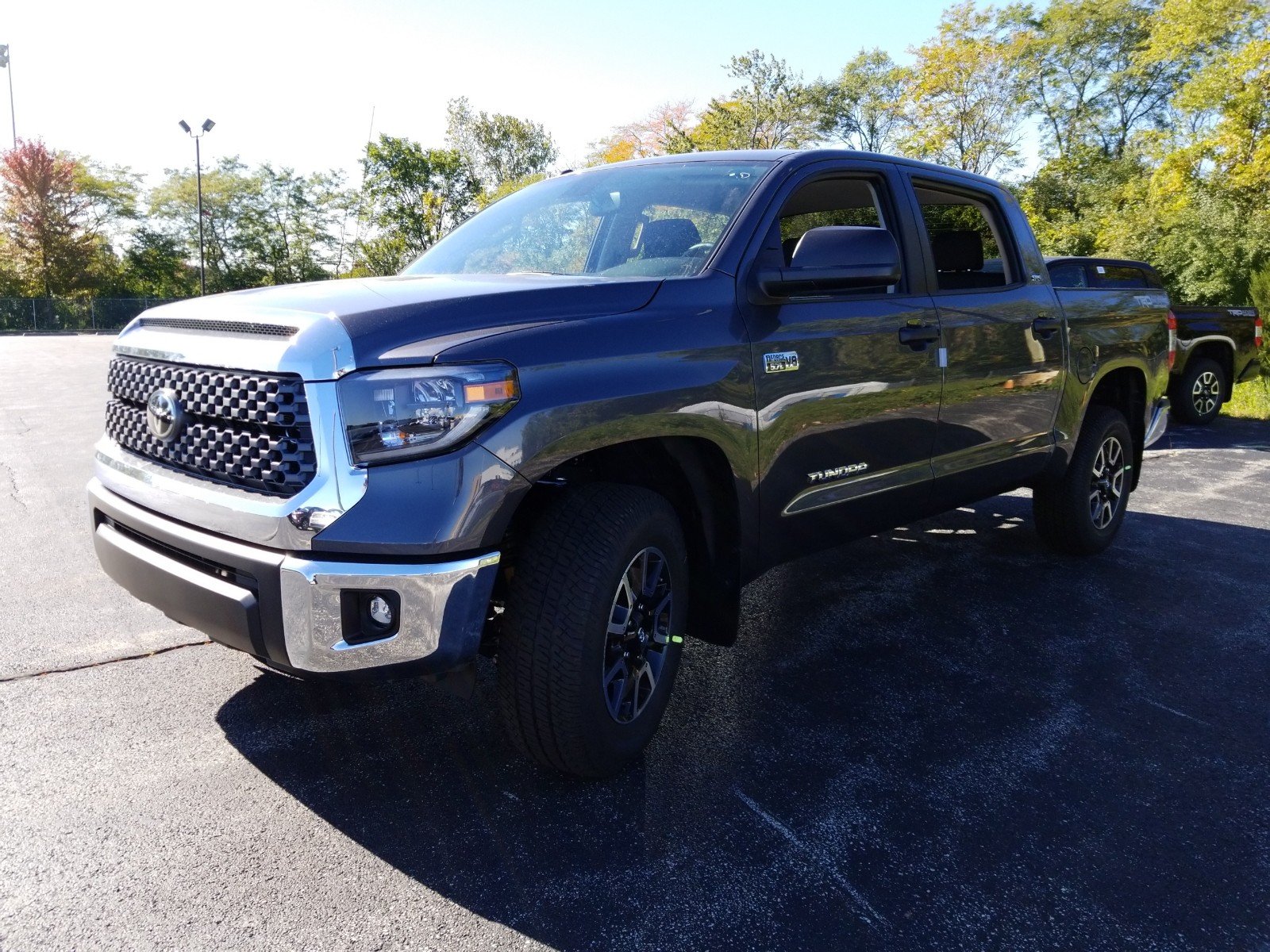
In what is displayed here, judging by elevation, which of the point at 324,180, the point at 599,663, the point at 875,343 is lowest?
the point at 599,663

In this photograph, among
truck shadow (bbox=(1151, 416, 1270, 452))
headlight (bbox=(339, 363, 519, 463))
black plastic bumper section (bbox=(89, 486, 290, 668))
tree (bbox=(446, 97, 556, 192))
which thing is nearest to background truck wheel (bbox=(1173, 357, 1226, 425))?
truck shadow (bbox=(1151, 416, 1270, 452))

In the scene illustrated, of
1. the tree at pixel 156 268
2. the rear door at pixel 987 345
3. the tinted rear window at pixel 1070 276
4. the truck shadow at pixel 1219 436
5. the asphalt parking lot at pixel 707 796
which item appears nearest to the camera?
the asphalt parking lot at pixel 707 796

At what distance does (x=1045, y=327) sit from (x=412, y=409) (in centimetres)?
338

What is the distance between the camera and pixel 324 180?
6066 cm

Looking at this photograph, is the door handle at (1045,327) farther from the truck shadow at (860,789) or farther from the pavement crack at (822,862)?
the pavement crack at (822,862)

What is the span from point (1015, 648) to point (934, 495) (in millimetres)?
729

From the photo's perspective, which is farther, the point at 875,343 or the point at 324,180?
the point at 324,180

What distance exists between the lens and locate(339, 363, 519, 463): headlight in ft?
6.94

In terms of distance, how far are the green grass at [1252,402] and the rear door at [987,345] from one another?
375 inches

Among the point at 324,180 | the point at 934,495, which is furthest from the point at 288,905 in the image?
the point at 324,180

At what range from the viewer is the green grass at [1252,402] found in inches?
468

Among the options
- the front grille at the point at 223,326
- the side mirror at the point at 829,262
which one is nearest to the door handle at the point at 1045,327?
the side mirror at the point at 829,262

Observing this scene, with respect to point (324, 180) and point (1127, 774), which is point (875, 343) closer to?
point (1127, 774)

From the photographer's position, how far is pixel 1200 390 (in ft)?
35.7
